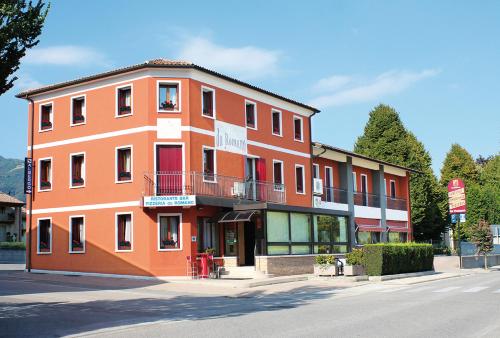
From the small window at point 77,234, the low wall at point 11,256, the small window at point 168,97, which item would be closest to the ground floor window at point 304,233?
the small window at point 168,97

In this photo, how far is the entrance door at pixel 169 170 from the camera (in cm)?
2684

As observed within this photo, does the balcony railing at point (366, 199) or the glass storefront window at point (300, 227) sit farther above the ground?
the balcony railing at point (366, 199)

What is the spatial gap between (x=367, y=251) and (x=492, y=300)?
34.0ft

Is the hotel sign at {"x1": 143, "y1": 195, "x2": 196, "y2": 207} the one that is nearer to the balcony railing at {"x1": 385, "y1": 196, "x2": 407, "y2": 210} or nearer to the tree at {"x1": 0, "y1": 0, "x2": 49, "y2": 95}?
the tree at {"x1": 0, "y1": 0, "x2": 49, "y2": 95}

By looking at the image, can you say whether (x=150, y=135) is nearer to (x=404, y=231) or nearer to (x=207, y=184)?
(x=207, y=184)

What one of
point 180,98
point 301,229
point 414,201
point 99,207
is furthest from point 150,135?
point 414,201

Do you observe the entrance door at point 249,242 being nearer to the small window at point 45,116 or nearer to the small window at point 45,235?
the small window at point 45,235

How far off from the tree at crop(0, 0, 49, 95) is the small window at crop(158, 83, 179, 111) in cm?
1504

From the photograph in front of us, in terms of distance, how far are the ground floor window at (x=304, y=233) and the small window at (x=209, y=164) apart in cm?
333

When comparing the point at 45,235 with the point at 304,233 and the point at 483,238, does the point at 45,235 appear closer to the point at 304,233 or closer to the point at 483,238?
the point at 304,233

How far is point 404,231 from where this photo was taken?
161 ft

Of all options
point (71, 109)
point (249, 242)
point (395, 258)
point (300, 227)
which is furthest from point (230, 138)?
point (395, 258)

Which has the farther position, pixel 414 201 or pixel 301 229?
pixel 414 201

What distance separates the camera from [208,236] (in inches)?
1120
